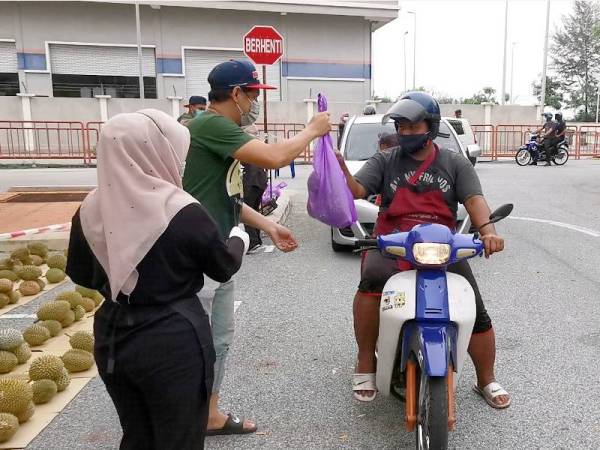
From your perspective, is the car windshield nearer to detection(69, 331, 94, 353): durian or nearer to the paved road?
the paved road

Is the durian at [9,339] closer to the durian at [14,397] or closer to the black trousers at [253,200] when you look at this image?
the durian at [14,397]

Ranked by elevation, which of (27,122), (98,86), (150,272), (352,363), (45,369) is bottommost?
(352,363)

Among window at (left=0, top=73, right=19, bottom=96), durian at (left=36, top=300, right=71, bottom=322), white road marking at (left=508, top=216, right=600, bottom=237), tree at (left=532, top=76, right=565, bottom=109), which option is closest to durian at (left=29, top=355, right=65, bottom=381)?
durian at (left=36, top=300, right=71, bottom=322)

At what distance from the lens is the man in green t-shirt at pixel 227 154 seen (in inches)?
109

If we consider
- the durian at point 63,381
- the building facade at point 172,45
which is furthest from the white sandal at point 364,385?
the building facade at point 172,45

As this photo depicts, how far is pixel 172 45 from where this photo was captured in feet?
96.5

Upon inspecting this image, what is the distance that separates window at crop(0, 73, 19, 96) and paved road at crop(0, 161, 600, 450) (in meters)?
26.2

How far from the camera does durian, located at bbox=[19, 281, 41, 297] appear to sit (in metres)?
5.57

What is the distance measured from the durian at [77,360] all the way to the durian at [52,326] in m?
0.59

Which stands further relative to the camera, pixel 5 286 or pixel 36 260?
pixel 36 260

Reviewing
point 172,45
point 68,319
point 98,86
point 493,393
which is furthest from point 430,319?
point 98,86

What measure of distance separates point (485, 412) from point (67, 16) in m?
29.7

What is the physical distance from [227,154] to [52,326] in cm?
262

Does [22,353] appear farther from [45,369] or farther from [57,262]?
[57,262]
